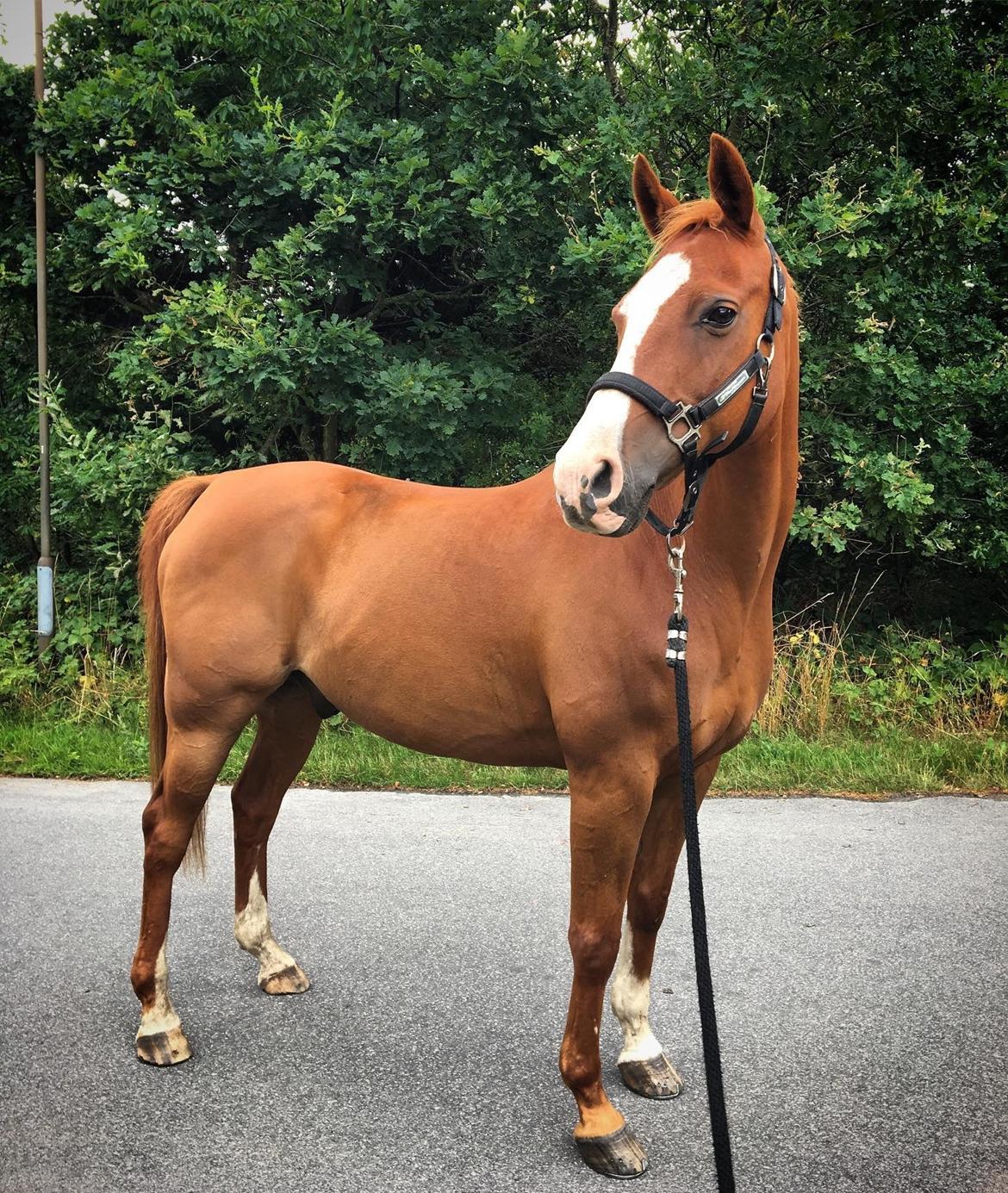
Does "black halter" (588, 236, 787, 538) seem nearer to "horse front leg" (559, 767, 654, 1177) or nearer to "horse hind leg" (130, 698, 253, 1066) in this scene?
"horse front leg" (559, 767, 654, 1177)

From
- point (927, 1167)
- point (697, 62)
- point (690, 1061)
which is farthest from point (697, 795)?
point (697, 62)

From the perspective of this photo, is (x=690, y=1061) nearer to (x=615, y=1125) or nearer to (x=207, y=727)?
(x=615, y=1125)

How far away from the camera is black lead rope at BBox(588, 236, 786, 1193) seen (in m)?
1.88

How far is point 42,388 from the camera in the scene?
22.8 feet

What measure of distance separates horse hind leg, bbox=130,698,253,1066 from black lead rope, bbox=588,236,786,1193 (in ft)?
4.86

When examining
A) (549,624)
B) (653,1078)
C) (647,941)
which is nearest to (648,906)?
(647,941)

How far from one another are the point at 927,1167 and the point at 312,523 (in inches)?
94.4

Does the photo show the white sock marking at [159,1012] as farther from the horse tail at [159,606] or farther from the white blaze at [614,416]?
the white blaze at [614,416]

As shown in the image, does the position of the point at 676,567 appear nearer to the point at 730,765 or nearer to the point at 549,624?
the point at 549,624

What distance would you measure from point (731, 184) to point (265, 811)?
2.47 m

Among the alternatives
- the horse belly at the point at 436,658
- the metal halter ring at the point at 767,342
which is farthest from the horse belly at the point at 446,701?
the metal halter ring at the point at 767,342

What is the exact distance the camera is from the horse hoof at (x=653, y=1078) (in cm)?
256

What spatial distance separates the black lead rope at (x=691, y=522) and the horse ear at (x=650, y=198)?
11.5 inches

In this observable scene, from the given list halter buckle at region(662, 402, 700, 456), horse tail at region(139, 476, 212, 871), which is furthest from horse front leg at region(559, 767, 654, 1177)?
horse tail at region(139, 476, 212, 871)
